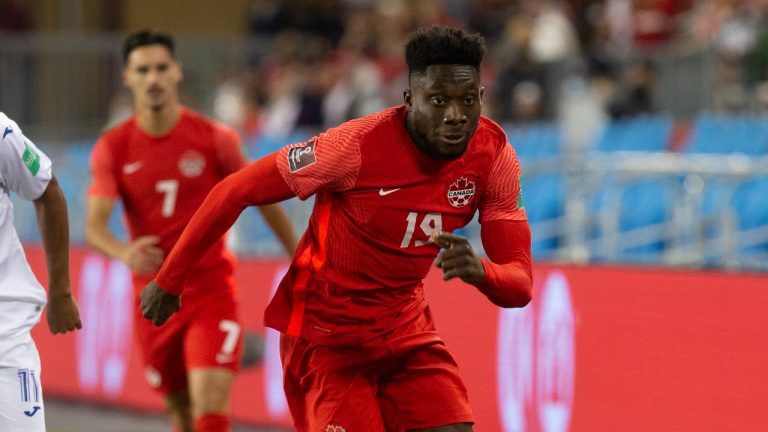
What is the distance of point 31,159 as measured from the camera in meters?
5.46

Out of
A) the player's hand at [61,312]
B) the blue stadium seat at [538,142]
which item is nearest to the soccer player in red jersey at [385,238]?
the player's hand at [61,312]

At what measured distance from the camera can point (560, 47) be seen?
51.8ft

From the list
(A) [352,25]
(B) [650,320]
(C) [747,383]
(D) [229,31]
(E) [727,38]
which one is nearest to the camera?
(C) [747,383]

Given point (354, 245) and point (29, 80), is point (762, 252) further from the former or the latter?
point (29, 80)

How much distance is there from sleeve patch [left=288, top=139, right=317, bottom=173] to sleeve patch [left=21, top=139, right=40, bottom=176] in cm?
104

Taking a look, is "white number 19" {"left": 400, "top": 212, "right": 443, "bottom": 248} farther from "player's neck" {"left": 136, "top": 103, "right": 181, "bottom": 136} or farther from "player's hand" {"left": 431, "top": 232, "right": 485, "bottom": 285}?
"player's neck" {"left": 136, "top": 103, "right": 181, "bottom": 136}

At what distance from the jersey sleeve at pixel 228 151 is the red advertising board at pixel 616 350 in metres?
2.18

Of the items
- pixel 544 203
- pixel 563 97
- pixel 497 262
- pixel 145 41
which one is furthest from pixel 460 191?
pixel 563 97

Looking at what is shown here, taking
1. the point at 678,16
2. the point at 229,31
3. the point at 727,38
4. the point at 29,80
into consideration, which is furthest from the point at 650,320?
the point at 229,31

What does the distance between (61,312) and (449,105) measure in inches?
74.5

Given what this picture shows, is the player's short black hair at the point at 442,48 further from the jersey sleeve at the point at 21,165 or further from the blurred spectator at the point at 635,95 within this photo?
the blurred spectator at the point at 635,95

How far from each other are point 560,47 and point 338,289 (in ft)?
35.1

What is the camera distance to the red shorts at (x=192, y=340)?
25.0ft

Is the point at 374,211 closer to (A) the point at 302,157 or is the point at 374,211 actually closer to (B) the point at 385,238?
(B) the point at 385,238
